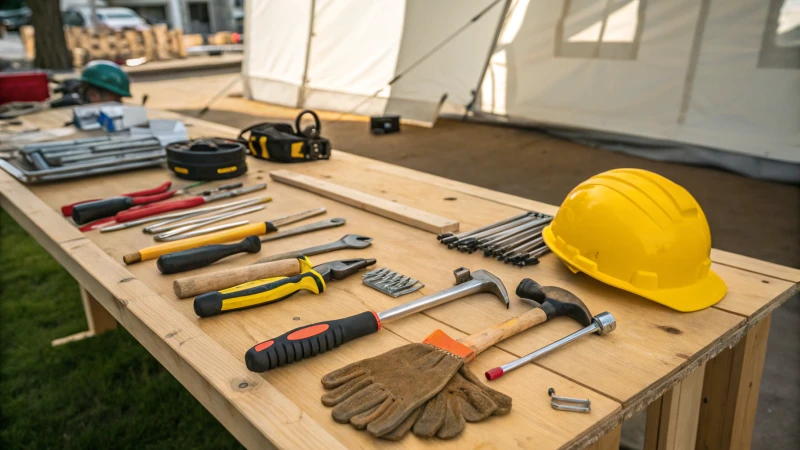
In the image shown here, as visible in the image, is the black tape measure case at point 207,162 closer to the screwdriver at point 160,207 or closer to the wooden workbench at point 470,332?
the screwdriver at point 160,207

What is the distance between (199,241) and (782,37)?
491cm

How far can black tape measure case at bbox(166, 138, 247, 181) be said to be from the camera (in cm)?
234

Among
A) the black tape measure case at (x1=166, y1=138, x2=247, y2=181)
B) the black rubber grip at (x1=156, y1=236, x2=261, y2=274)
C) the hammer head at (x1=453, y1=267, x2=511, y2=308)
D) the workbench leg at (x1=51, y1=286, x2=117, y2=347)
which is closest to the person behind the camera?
the hammer head at (x1=453, y1=267, x2=511, y2=308)

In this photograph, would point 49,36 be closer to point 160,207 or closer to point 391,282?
point 160,207


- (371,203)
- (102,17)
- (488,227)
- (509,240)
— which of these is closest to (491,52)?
(371,203)

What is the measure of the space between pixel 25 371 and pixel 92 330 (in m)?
0.35

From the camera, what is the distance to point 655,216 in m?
1.36

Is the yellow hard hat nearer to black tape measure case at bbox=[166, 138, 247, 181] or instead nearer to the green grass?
black tape measure case at bbox=[166, 138, 247, 181]

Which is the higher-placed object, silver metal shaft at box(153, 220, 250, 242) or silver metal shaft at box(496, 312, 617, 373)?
silver metal shaft at box(153, 220, 250, 242)

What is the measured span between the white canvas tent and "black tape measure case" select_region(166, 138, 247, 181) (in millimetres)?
4363

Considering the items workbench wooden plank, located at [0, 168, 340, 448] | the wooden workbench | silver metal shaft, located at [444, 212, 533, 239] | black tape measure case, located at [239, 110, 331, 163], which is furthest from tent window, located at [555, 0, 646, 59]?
workbench wooden plank, located at [0, 168, 340, 448]

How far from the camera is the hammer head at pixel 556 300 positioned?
1.24 m

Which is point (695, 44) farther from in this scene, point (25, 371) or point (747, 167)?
point (25, 371)

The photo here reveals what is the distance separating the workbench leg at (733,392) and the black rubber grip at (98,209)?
1.83m
